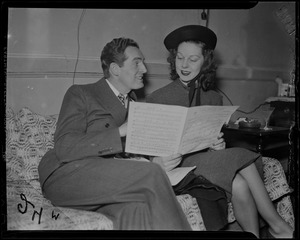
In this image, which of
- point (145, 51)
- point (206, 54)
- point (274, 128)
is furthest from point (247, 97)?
point (145, 51)

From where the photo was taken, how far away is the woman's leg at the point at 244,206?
1.28m

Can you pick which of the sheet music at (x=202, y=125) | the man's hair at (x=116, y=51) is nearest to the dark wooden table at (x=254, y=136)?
the sheet music at (x=202, y=125)

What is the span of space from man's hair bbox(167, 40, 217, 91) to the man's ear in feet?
0.64

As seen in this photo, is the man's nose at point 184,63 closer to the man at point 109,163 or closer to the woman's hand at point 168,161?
the man at point 109,163

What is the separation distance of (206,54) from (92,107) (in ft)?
1.49

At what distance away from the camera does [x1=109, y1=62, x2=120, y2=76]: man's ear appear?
4.19ft

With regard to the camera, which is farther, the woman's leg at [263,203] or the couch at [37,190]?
the woman's leg at [263,203]

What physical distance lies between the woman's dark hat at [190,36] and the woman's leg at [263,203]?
0.48m

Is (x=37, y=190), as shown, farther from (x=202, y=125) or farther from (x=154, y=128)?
(x=202, y=125)

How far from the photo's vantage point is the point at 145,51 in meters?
1.34

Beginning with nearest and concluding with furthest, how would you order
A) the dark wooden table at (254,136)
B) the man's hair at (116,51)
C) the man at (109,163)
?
the man at (109,163) < the man's hair at (116,51) < the dark wooden table at (254,136)
